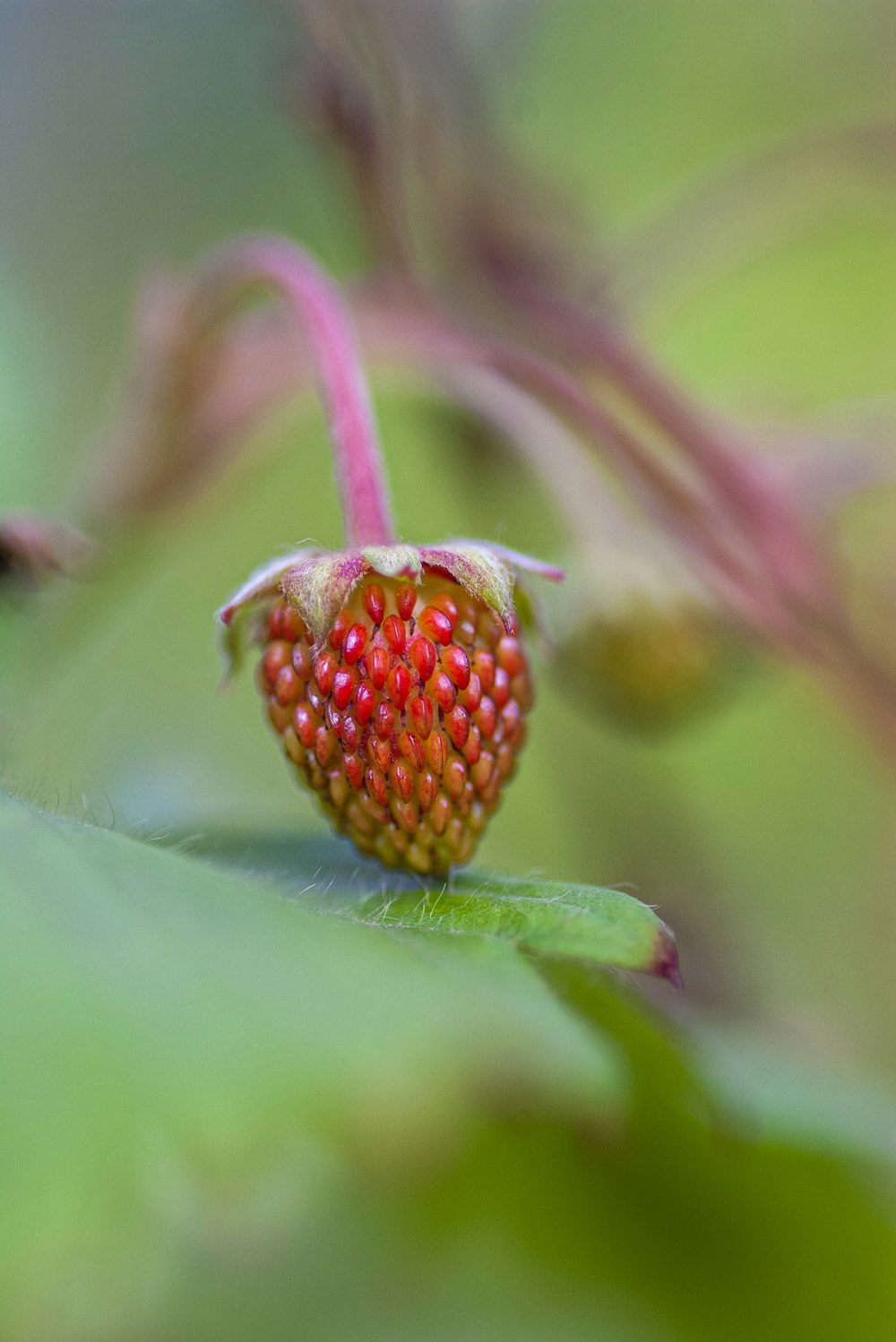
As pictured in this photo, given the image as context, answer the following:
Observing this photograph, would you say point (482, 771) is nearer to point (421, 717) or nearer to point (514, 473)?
point (421, 717)

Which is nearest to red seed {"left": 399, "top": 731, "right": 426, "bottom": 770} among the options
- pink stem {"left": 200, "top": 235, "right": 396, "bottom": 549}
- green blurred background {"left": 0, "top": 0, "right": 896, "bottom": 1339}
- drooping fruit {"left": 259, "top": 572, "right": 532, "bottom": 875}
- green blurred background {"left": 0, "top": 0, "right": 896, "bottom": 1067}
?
drooping fruit {"left": 259, "top": 572, "right": 532, "bottom": 875}

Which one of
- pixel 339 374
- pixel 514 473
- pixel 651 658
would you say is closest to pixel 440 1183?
pixel 651 658

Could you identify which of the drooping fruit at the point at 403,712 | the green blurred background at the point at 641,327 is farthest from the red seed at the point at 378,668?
the green blurred background at the point at 641,327

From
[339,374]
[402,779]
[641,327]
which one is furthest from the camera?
[641,327]

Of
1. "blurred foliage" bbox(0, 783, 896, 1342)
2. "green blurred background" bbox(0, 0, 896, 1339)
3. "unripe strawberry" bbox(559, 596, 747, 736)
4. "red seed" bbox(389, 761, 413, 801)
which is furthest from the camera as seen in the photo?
"green blurred background" bbox(0, 0, 896, 1339)

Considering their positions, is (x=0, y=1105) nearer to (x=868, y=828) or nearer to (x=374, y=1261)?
(x=374, y=1261)

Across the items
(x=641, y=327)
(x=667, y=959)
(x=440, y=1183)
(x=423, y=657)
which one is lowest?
(x=440, y=1183)

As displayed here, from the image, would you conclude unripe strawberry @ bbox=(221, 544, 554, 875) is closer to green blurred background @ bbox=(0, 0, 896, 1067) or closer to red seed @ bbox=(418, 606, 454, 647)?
red seed @ bbox=(418, 606, 454, 647)

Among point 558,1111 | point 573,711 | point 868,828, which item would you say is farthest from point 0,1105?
point 868,828
